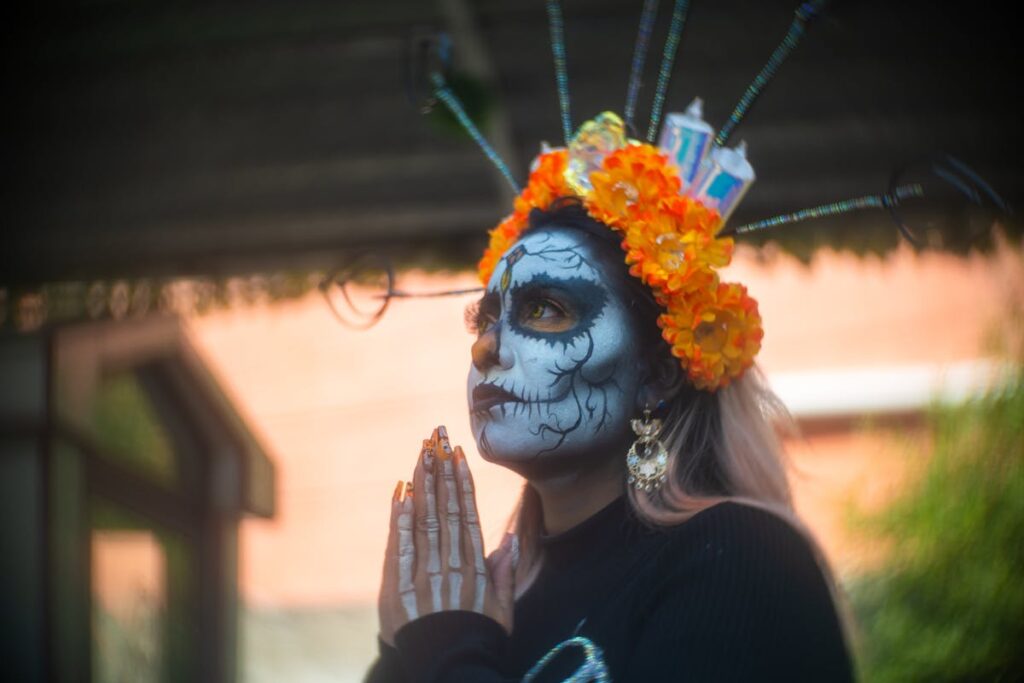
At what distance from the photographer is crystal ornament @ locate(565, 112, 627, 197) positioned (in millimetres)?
Answer: 2178

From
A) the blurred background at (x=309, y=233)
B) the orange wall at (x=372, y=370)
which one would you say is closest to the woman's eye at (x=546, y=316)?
the blurred background at (x=309, y=233)

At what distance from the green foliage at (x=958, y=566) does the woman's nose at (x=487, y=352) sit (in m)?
3.03

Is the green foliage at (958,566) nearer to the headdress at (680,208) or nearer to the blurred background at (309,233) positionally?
the blurred background at (309,233)

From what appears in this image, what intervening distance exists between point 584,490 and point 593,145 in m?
0.59

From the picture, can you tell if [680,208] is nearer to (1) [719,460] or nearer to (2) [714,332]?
(2) [714,332]

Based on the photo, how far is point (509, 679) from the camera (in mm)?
1847

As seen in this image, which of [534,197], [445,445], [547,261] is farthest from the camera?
[534,197]

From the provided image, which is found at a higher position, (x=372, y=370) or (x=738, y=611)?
(x=372, y=370)

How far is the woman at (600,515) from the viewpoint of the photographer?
180cm

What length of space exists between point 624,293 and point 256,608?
20.7 feet

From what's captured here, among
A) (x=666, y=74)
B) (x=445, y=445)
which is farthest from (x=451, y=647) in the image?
(x=666, y=74)

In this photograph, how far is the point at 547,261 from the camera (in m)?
2.03

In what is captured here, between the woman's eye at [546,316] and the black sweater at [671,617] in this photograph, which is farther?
the woman's eye at [546,316]

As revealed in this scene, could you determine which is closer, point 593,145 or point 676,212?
point 676,212
